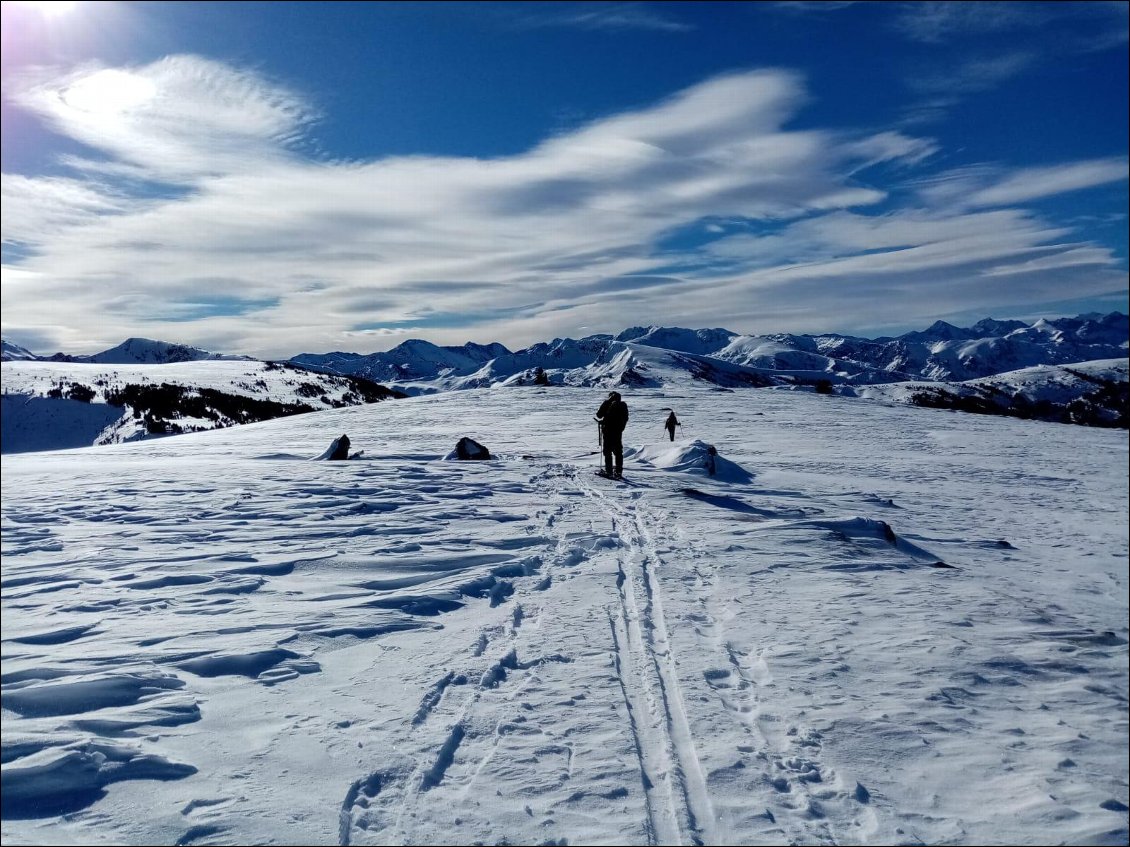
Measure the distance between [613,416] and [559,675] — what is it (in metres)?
13.0

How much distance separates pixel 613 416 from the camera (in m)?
18.5

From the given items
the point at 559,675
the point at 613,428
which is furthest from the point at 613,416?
the point at 559,675

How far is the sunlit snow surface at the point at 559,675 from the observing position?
156 inches

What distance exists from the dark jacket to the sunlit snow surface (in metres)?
5.79

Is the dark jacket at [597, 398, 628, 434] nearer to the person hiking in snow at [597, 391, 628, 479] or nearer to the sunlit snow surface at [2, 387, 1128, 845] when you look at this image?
the person hiking in snow at [597, 391, 628, 479]

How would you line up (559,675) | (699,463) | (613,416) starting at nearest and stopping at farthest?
(559,675) < (613,416) < (699,463)

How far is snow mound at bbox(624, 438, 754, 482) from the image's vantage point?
19.8m

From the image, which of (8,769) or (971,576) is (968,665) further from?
(8,769)

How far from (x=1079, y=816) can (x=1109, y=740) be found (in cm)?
120

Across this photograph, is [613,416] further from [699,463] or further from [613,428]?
[699,463]

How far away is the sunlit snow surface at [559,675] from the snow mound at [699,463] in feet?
21.9

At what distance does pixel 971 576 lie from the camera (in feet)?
29.5

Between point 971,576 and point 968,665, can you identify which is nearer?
point 968,665

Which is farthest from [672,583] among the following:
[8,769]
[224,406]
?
[224,406]
